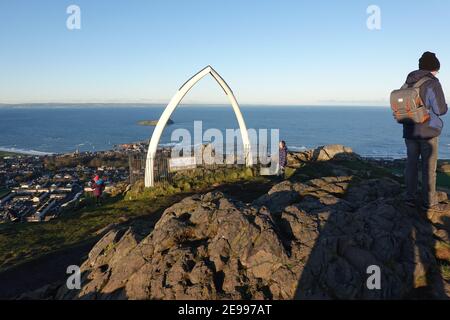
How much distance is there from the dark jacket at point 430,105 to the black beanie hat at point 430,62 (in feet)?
0.40

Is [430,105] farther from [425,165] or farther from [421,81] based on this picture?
[425,165]

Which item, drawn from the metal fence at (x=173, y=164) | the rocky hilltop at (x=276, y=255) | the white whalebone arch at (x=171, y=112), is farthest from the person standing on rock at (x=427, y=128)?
the metal fence at (x=173, y=164)

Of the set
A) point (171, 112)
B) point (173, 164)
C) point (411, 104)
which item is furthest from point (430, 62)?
point (173, 164)

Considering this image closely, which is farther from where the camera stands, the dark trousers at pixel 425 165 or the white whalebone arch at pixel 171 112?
the white whalebone arch at pixel 171 112

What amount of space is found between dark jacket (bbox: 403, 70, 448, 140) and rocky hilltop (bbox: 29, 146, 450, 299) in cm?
161

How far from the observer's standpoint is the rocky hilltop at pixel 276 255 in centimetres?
557

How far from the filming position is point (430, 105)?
697 cm

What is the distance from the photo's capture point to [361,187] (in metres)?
10.4

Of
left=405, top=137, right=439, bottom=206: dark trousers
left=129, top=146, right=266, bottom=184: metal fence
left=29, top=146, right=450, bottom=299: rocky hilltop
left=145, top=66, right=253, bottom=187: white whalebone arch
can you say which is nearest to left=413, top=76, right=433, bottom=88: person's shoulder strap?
left=405, top=137, right=439, bottom=206: dark trousers

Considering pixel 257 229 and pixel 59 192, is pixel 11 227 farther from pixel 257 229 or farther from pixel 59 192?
pixel 59 192

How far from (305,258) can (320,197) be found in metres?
3.62

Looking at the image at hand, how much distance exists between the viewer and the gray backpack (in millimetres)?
6877

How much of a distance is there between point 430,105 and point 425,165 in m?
1.35

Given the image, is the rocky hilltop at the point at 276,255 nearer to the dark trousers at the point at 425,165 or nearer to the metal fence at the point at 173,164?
the dark trousers at the point at 425,165
